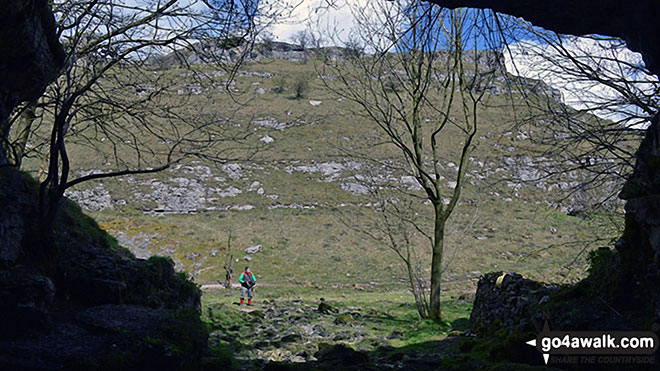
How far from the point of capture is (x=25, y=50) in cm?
411

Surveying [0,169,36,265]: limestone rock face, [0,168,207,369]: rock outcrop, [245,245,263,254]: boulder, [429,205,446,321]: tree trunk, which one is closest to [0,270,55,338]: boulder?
[0,168,207,369]: rock outcrop

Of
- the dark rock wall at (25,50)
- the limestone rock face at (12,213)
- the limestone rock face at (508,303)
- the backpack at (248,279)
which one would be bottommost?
the backpack at (248,279)

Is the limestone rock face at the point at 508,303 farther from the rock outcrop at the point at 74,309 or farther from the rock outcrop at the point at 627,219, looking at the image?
the rock outcrop at the point at 74,309

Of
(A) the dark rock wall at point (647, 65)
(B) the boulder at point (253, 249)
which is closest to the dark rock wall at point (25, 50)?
(A) the dark rock wall at point (647, 65)

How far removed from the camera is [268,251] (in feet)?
87.5

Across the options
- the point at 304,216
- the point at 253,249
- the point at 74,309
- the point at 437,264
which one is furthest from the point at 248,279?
the point at 304,216

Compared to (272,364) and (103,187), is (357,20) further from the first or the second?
(103,187)

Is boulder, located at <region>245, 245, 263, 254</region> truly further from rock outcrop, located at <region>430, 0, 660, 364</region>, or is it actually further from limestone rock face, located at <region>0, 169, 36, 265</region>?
rock outcrop, located at <region>430, 0, 660, 364</region>

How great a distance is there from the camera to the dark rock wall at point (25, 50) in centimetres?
371

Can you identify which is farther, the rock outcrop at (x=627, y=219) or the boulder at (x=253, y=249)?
the boulder at (x=253, y=249)

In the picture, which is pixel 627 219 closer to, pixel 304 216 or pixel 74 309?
pixel 74 309

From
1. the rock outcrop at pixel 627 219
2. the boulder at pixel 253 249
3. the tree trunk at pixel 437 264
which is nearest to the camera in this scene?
the rock outcrop at pixel 627 219

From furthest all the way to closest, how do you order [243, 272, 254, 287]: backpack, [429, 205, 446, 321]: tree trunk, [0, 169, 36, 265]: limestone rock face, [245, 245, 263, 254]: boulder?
[245, 245, 263, 254]: boulder → [243, 272, 254, 287]: backpack → [429, 205, 446, 321]: tree trunk → [0, 169, 36, 265]: limestone rock face

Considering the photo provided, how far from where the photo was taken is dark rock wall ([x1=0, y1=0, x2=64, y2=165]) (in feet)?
12.2
